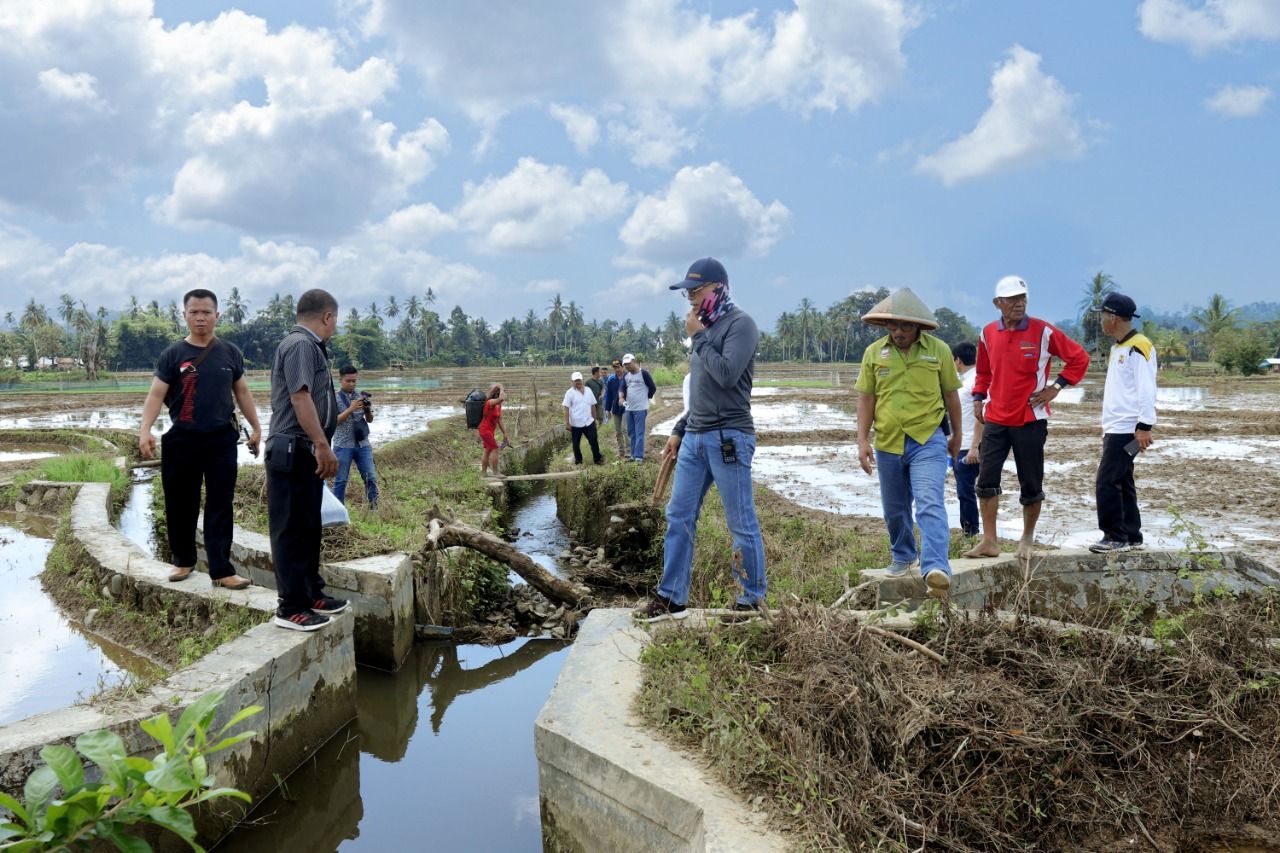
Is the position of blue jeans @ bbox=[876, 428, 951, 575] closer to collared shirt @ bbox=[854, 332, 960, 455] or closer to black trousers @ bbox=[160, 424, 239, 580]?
collared shirt @ bbox=[854, 332, 960, 455]

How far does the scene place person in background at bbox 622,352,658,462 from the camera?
37.0 feet

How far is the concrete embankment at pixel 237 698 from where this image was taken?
→ 2910 mm

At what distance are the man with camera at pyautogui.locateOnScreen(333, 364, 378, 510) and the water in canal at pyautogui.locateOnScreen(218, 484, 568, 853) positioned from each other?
2630 millimetres

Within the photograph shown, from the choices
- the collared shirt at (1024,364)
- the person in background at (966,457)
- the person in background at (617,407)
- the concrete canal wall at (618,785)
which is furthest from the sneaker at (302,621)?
the person in background at (617,407)

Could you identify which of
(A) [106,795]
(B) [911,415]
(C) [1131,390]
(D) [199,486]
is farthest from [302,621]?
(C) [1131,390]

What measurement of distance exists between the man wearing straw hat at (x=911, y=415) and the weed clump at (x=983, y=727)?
0.87 metres

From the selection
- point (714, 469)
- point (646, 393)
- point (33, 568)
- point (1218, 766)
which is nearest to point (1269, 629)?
point (1218, 766)

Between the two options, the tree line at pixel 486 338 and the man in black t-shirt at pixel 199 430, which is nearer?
the man in black t-shirt at pixel 199 430

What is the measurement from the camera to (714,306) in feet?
13.1

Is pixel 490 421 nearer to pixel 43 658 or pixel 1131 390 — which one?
pixel 43 658

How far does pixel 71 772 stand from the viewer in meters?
2.00

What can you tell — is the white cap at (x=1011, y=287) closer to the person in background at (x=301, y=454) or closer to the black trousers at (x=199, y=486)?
the person in background at (x=301, y=454)

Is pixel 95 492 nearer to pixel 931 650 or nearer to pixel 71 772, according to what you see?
pixel 71 772

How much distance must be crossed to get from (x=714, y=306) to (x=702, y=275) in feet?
0.55
